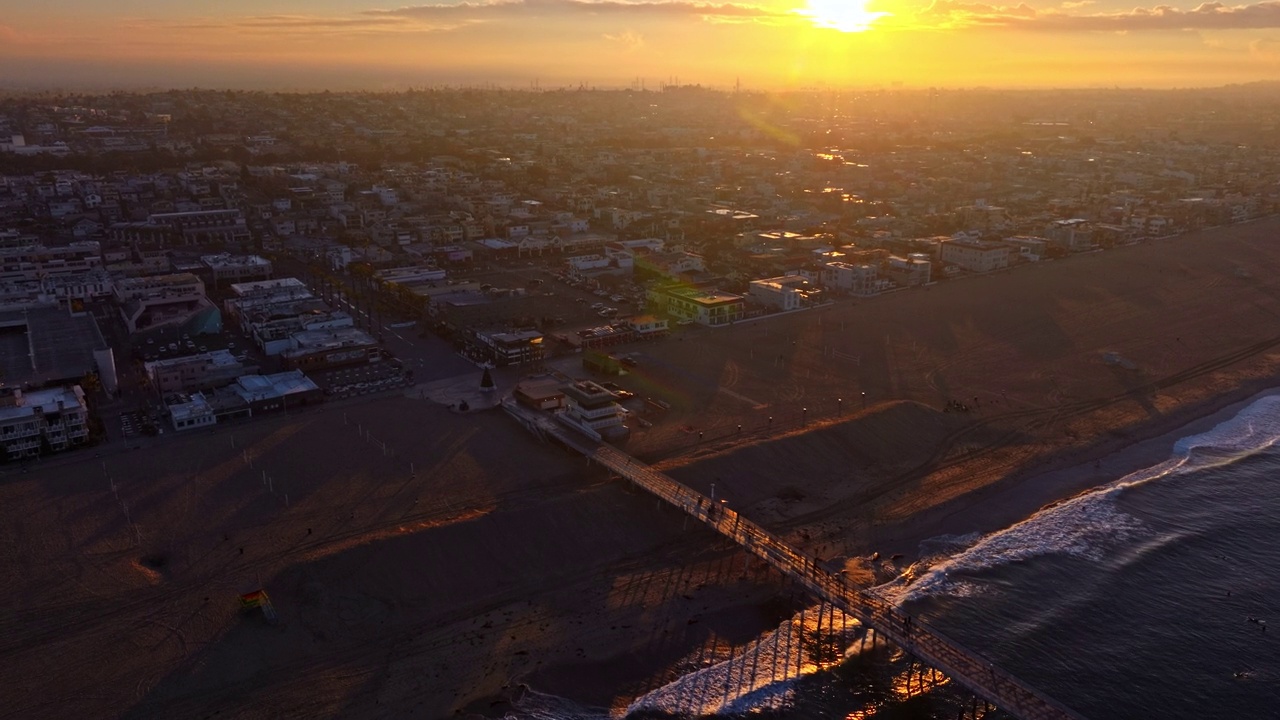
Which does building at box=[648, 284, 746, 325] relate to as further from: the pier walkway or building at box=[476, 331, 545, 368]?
the pier walkway

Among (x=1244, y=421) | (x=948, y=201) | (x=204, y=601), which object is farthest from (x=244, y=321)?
(x=948, y=201)

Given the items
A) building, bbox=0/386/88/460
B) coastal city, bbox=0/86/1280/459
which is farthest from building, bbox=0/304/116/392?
building, bbox=0/386/88/460

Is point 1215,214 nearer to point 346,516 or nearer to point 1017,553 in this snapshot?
point 1017,553

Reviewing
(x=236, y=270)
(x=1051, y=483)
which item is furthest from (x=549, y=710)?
(x=236, y=270)

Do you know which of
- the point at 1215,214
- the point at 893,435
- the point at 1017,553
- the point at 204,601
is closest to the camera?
the point at 204,601

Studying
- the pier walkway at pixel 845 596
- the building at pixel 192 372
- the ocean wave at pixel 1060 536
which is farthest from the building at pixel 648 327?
the ocean wave at pixel 1060 536

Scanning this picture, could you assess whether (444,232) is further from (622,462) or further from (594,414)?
(622,462)

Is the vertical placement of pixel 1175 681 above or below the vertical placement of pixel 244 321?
below
